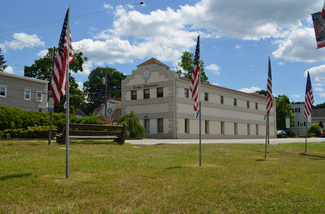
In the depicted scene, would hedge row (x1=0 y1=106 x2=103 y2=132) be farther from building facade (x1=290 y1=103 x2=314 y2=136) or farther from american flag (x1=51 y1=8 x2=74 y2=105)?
building facade (x1=290 y1=103 x2=314 y2=136)

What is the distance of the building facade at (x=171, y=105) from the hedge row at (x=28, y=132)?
21.8m

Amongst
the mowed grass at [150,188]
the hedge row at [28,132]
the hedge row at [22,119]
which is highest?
the hedge row at [22,119]

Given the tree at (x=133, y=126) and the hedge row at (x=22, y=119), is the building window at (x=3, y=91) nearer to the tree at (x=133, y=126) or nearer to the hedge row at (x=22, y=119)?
the tree at (x=133, y=126)

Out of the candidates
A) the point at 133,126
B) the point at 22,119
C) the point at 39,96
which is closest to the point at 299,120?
the point at 133,126

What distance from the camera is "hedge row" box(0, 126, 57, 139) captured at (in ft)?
63.6

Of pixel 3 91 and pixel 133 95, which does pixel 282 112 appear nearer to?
pixel 133 95

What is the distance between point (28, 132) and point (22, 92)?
24.2 m

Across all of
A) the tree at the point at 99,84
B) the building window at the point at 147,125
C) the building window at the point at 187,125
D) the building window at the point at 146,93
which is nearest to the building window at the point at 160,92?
the building window at the point at 146,93

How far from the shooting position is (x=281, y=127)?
3329 inches

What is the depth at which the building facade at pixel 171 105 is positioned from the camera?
41062 mm

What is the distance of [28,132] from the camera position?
20328mm

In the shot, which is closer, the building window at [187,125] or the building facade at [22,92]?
the building facade at [22,92]

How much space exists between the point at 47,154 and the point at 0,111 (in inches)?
442

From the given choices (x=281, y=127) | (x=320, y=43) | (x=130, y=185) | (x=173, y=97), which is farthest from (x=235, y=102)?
(x=130, y=185)
